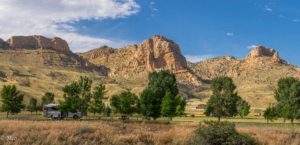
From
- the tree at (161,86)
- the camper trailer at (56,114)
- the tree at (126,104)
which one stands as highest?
the tree at (161,86)

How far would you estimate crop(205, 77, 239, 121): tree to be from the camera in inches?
3563

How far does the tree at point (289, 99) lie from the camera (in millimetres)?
83669

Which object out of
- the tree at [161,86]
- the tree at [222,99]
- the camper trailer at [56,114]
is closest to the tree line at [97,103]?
the camper trailer at [56,114]

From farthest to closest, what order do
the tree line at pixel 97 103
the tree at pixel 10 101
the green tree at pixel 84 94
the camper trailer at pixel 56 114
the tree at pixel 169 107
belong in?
1. the green tree at pixel 84 94
2. the tree at pixel 10 101
3. the tree line at pixel 97 103
4. the tree at pixel 169 107
5. the camper trailer at pixel 56 114

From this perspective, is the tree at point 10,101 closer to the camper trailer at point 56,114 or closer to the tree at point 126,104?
the camper trailer at point 56,114

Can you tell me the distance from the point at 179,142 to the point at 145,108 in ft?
177

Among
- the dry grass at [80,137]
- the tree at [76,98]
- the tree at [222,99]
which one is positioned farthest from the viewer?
the tree at [222,99]

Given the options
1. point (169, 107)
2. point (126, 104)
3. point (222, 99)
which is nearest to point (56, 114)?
point (126, 104)

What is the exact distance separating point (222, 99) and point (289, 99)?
621 inches

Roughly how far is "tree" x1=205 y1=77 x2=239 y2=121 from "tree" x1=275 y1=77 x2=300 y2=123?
11.1m

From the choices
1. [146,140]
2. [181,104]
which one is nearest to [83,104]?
[181,104]

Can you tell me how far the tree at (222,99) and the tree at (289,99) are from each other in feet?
36.4

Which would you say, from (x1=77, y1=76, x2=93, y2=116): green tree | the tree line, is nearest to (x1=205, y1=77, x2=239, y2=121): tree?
the tree line

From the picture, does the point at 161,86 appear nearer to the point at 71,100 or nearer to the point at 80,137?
the point at 71,100
